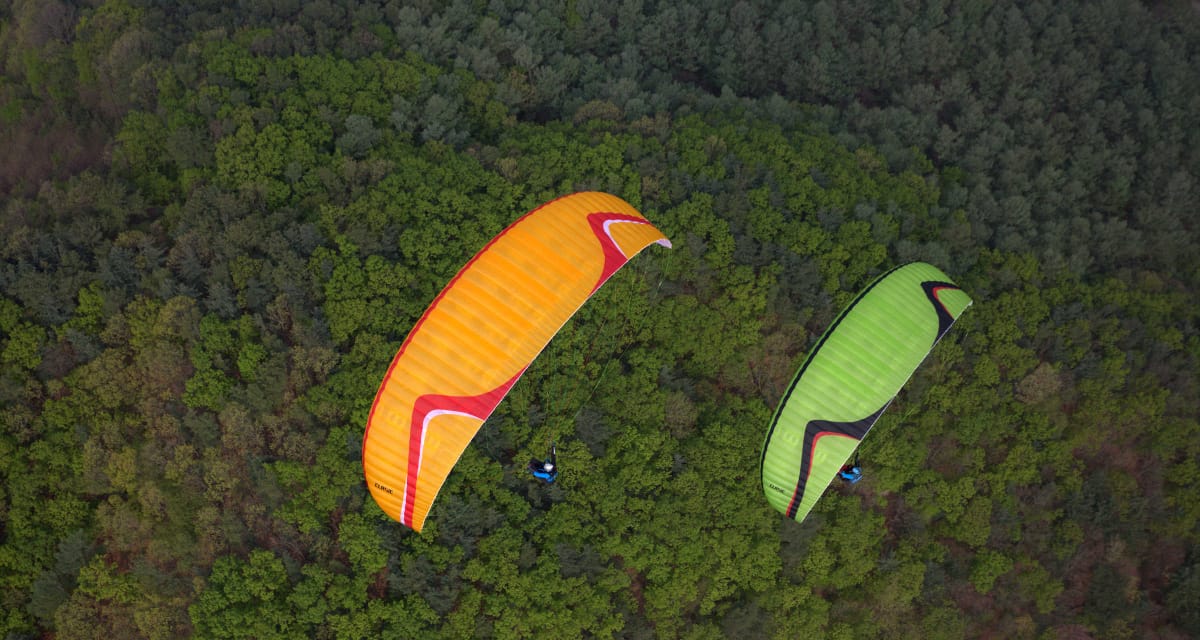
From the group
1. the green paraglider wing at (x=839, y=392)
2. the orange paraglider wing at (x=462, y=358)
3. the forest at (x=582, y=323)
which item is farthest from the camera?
the forest at (x=582, y=323)

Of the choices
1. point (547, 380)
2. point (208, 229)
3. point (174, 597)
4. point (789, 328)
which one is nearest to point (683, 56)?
point (789, 328)

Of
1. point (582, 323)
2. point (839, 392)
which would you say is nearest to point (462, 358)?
point (839, 392)

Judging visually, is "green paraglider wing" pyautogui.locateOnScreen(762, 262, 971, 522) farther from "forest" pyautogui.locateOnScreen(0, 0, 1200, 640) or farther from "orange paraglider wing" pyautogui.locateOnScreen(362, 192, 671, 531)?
"forest" pyautogui.locateOnScreen(0, 0, 1200, 640)

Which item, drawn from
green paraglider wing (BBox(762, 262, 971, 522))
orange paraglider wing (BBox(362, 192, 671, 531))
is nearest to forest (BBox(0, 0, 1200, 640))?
green paraglider wing (BBox(762, 262, 971, 522))

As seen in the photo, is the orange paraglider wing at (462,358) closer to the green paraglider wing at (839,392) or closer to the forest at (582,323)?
the green paraglider wing at (839,392)

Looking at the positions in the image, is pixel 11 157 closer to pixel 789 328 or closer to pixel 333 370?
pixel 333 370

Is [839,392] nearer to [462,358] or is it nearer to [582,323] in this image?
[462,358]

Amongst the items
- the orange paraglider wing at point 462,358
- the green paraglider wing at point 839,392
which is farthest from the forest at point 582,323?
the orange paraglider wing at point 462,358
